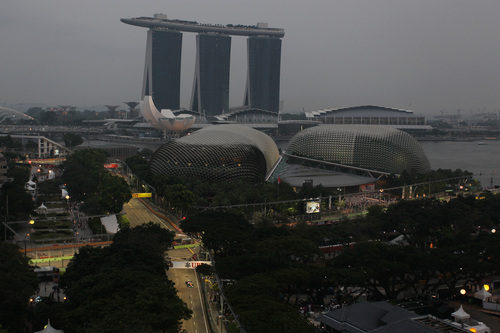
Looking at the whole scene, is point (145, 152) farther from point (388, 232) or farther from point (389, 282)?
point (389, 282)

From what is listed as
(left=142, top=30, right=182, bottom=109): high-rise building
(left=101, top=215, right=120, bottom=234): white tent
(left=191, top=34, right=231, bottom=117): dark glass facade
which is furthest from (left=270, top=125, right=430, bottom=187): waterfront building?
(left=191, top=34, right=231, bottom=117): dark glass facade

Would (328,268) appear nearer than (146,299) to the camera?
No

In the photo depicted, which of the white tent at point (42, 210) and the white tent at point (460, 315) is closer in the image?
the white tent at point (460, 315)

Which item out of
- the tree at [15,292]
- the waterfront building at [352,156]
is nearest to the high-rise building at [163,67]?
the waterfront building at [352,156]

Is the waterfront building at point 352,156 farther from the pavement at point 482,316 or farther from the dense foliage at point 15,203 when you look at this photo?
the pavement at point 482,316

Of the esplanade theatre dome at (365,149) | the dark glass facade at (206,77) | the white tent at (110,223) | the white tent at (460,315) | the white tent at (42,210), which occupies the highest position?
the dark glass facade at (206,77)

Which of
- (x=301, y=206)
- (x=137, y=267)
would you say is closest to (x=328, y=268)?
(x=137, y=267)
